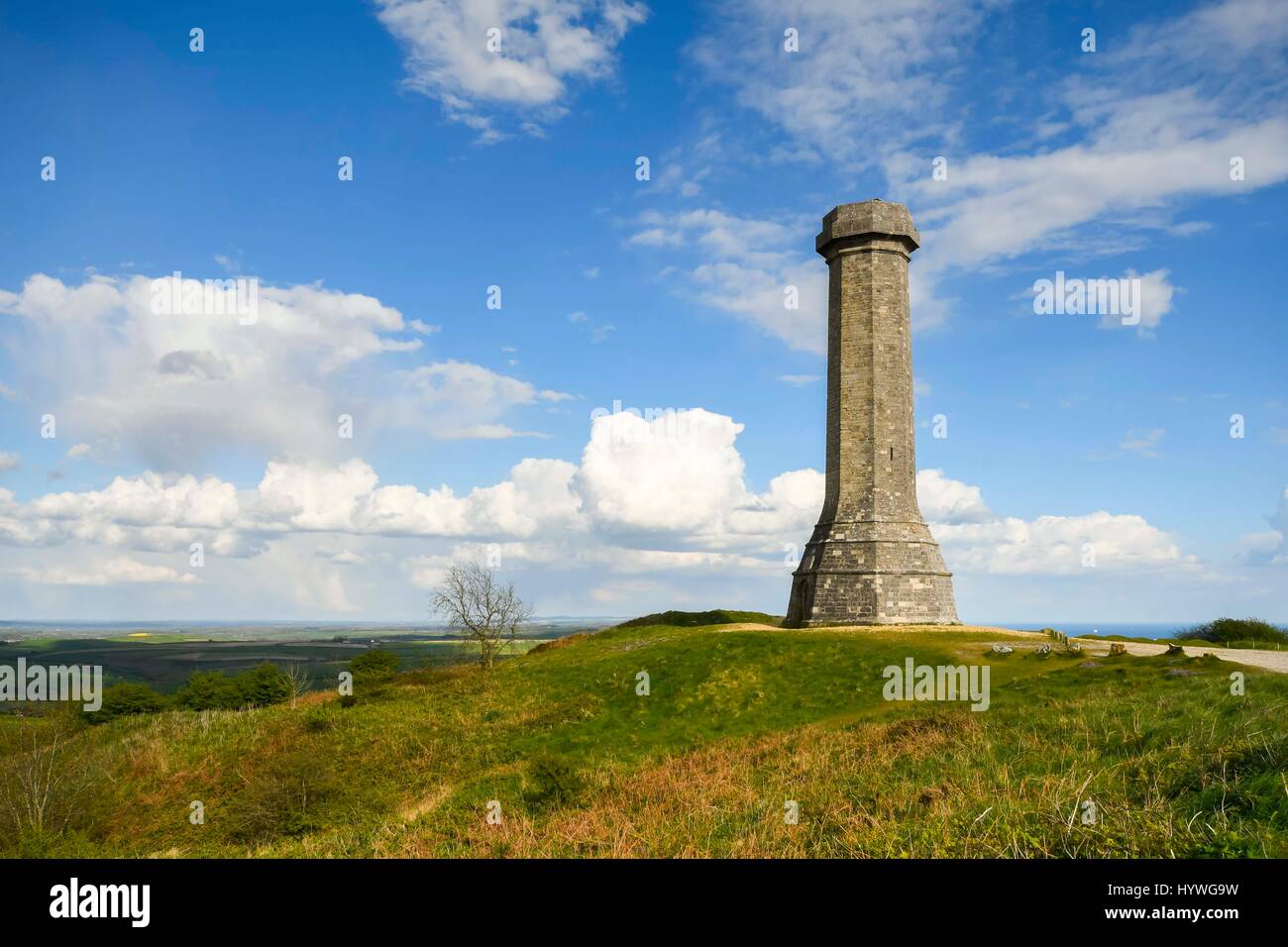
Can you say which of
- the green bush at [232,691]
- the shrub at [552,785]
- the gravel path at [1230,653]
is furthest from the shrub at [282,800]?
the gravel path at [1230,653]

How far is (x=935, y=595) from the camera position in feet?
132

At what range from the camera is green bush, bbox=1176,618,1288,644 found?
1403 inches

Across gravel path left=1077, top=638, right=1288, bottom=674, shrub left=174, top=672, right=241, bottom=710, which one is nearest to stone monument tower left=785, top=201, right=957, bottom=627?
gravel path left=1077, top=638, right=1288, bottom=674

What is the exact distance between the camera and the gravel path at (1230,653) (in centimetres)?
2377

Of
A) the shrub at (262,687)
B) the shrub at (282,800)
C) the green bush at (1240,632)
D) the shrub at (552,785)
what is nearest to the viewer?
the shrub at (552,785)

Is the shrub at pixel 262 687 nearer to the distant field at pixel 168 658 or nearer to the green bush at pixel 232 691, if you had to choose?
the green bush at pixel 232 691

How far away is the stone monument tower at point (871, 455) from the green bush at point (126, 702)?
36208mm

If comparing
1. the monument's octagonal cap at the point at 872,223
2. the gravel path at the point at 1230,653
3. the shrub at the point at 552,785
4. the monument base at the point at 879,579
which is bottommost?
the shrub at the point at 552,785

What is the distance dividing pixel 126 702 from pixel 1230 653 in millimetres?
51968

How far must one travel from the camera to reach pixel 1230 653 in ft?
91.8

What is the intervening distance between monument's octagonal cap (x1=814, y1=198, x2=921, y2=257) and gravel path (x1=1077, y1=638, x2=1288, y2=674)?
23.0 m
